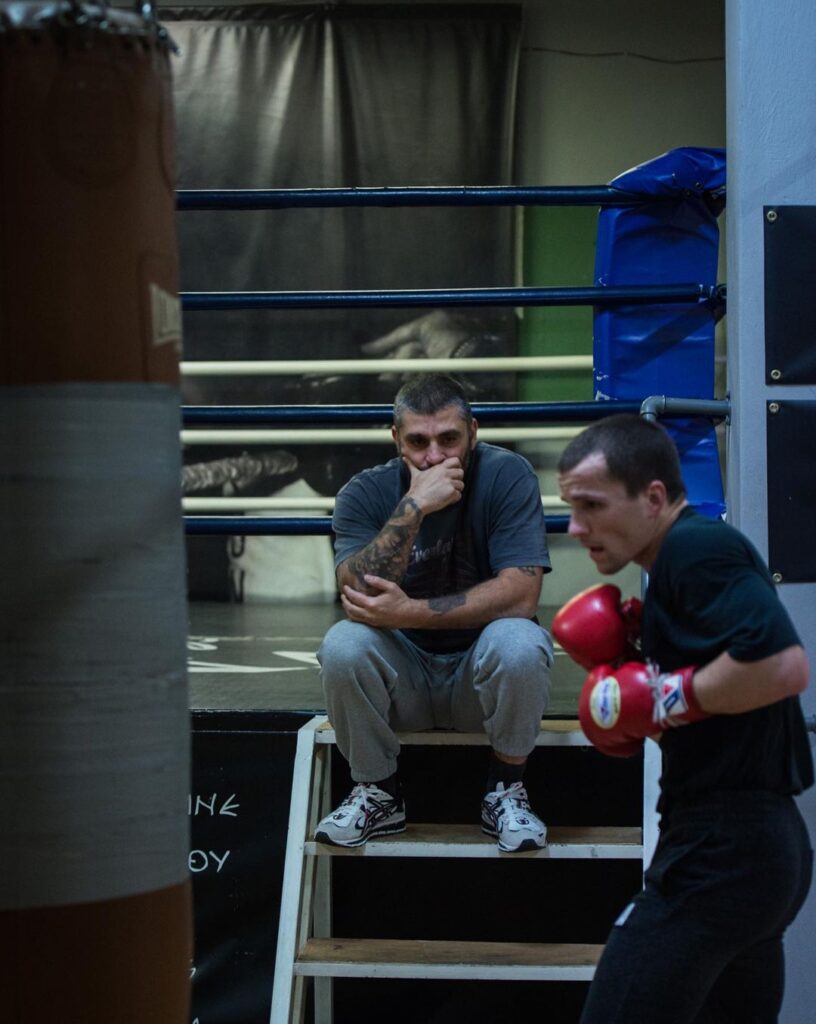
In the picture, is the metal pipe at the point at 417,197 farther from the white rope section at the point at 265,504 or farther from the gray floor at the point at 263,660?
the white rope section at the point at 265,504

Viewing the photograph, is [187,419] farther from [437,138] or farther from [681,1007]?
[437,138]

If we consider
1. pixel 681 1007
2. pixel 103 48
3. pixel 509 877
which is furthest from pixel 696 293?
pixel 103 48

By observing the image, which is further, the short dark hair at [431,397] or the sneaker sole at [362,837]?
the short dark hair at [431,397]

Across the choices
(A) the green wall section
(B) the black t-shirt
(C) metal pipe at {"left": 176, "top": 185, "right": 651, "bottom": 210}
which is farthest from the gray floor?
(C) metal pipe at {"left": 176, "top": 185, "right": 651, "bottom": 210}

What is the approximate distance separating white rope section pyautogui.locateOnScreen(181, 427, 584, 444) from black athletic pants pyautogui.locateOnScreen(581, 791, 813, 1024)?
406 centimetres

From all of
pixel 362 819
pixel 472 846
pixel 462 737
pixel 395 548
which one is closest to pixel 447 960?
pixel 472 846

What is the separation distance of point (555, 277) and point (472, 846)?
4255mm

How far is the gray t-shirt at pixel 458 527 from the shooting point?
3143 millimetres

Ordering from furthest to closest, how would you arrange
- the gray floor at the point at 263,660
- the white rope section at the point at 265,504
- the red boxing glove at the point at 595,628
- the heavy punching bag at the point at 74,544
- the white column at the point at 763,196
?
1. the white rope section at the point at 265,504
2. the gray floor at the point at 263,660
3. the white column at the point at 763,196
4. the red boxing glove at the point at 595,628
5. the heavy punching bag at the point at 74,544

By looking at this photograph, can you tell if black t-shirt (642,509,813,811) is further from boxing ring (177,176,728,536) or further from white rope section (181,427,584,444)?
white rope section (181,427,584,444)

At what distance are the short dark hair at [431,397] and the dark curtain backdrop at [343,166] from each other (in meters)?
3.49

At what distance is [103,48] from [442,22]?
215 inches

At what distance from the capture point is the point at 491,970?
282 centimetres

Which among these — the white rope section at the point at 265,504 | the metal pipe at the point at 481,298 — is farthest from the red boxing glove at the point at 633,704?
the white rope section at the point at 265,504
